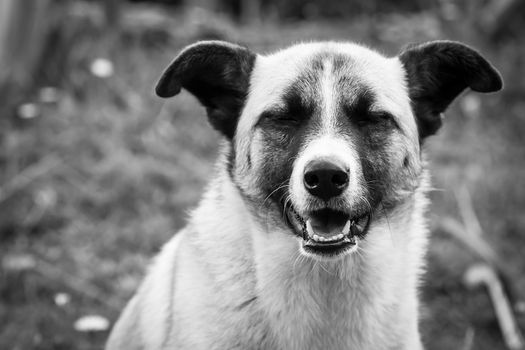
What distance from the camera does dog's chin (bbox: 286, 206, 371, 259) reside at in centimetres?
272

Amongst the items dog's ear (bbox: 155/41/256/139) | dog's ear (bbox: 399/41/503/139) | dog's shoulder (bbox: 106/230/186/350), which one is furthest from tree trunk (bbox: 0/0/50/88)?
dog's ear (bbox: 399/41/503/139)

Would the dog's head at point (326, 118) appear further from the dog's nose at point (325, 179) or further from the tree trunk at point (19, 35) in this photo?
the tree trunk at point (19, 35)

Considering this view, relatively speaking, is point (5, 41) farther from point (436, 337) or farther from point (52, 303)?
point (436, 337)

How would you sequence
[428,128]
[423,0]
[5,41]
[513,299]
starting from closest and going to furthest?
[428,128] → [513,299] → [5,41] → [423,0]

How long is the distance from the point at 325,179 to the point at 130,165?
11.2 ft

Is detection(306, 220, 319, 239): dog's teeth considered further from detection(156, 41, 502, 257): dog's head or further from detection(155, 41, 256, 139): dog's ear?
detection(155, 41, 256, 139): dog's ear

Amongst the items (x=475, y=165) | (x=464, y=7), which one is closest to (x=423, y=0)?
(x=464, y=7)

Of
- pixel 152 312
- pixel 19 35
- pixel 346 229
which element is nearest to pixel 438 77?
pixel 346 229

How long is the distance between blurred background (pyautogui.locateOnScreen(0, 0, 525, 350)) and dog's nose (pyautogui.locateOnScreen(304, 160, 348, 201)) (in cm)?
100

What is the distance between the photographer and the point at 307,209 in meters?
2.72

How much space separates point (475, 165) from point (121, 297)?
144 inches

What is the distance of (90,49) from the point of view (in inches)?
272

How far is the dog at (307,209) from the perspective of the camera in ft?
9.26

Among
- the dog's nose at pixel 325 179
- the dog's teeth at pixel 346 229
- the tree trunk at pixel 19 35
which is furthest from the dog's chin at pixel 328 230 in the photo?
the tree trunk at pixel 19 35
